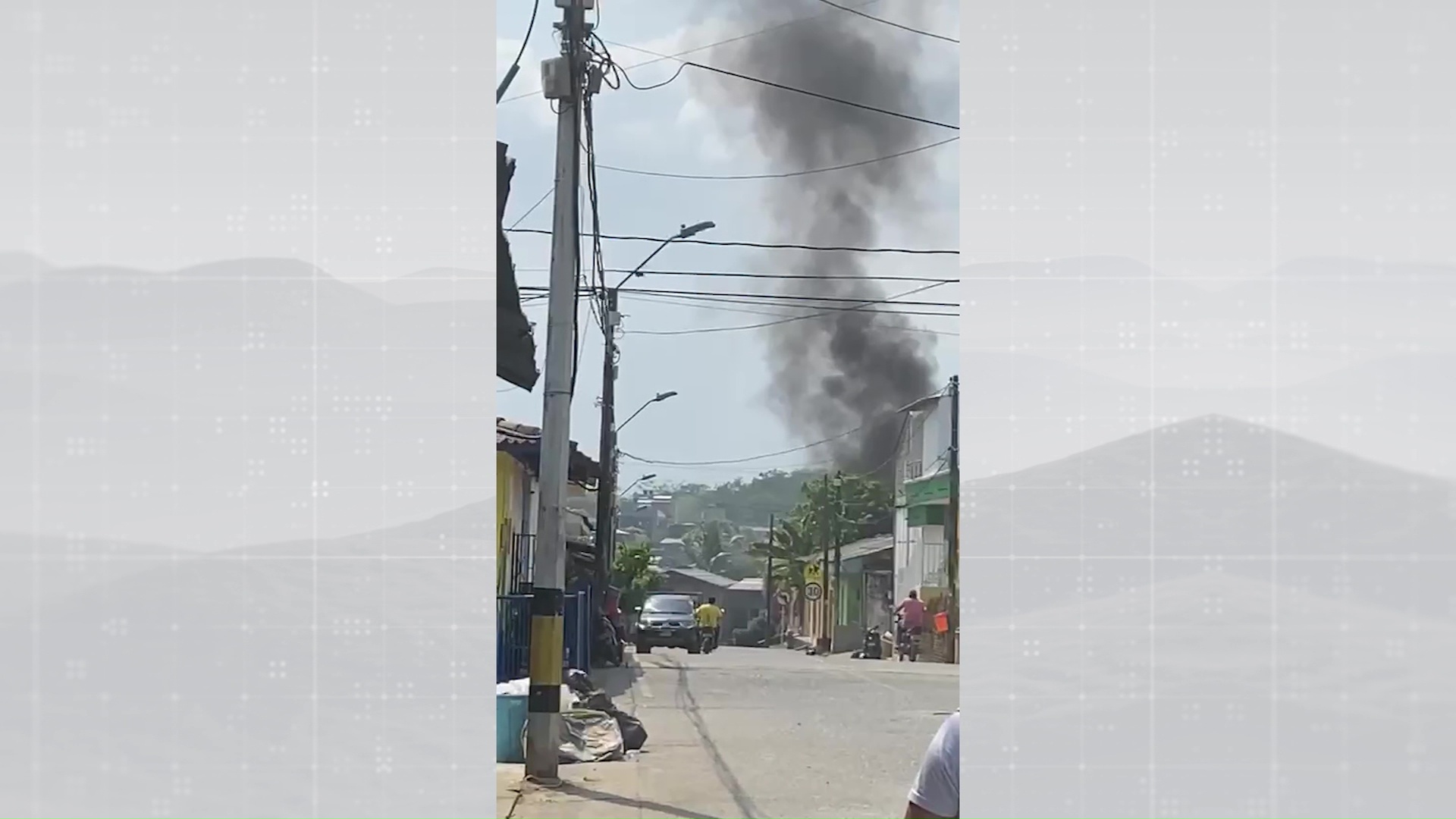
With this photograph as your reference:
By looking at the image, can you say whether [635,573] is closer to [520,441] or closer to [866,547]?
[866,547]

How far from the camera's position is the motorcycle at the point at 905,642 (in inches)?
739

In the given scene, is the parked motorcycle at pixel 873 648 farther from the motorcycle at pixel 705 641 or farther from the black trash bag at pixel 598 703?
the black trash bag at pixel 598 703

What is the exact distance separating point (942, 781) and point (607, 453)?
1366 cm

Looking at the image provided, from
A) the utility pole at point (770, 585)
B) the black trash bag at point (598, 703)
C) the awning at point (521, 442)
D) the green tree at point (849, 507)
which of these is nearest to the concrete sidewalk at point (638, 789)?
the black trash bag at point (598, 703)

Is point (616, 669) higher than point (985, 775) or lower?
lower

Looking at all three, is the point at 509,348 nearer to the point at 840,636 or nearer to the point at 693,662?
the point at 693,662

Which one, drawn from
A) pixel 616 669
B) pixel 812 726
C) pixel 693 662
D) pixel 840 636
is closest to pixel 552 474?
pixel 812 726

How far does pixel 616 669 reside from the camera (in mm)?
15203

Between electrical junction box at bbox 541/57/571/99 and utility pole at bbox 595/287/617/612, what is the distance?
8.16m

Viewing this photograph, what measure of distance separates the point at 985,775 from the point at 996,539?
0.46m

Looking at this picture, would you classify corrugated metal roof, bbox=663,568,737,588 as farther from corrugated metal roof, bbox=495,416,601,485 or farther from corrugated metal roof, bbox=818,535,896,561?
corrugated metal roof, bbox=495,416,601,485

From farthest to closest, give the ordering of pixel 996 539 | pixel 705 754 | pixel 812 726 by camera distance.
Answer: pixel 812 726 → pixel 705 754 → pixel 996 539

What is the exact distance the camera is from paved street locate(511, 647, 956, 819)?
6.34 meters

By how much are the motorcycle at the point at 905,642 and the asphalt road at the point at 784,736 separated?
9.05 ft
